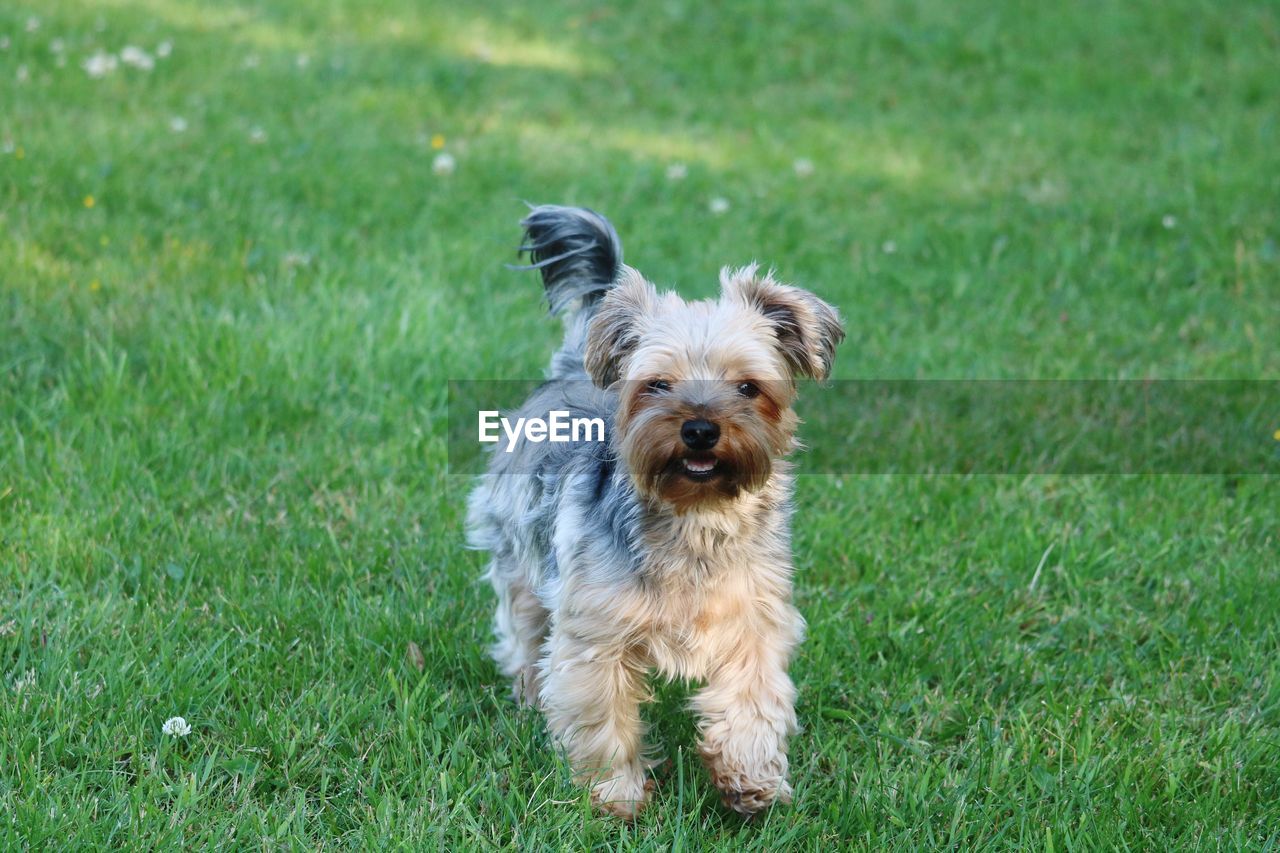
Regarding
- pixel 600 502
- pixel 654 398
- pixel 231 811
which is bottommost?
pixel 231 811

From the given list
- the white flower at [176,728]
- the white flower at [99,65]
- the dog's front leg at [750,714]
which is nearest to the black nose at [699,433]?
the dog's front leg at [750,714]

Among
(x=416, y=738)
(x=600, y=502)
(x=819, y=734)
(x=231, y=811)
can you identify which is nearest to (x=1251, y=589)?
(x=819, y=734)

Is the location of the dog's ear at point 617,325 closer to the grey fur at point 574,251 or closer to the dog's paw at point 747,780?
the grey fur at point 574,251

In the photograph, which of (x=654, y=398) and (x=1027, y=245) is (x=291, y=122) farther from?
(x=654, y=398)

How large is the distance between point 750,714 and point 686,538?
472mm

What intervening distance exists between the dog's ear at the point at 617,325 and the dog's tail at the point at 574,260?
36cm

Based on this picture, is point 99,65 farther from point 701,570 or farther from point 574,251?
point 701,570

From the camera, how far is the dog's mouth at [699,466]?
127 inches

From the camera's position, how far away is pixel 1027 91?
10297 mm

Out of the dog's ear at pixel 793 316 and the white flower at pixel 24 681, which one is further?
the white flower at pixel 24 681

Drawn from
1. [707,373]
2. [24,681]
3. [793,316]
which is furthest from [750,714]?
[24,681]

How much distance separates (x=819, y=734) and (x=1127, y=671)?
107cm

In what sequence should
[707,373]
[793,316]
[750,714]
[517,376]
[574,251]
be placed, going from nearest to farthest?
1. [707,373]
2. [750,714]
3. [793,316]
4. [574,251]
5. [517,376]

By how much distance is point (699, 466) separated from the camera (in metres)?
3.25
